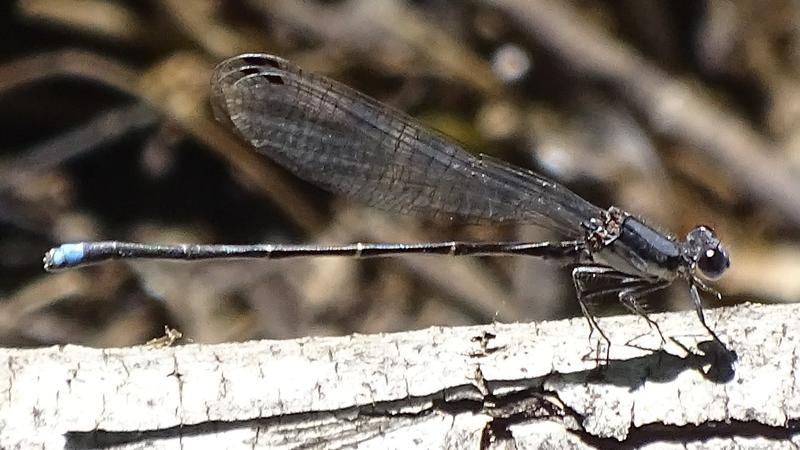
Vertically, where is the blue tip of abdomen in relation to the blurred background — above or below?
below

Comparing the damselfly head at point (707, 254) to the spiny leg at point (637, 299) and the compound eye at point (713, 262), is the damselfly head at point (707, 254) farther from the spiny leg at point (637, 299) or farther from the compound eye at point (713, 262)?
the spiny leg at point (637, 299)

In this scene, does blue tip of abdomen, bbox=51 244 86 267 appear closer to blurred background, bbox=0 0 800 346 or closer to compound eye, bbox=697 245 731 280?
blurred background, bbox=0 0 800 346

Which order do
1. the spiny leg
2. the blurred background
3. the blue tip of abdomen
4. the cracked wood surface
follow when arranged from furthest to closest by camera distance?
the blurred background, the blue tip of abdomen, the spiny leg, the cracked wood surface

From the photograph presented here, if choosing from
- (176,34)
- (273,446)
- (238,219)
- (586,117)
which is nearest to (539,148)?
(586,117)

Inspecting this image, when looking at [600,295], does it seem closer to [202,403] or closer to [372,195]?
[372,195]

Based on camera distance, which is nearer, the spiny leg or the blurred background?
the spiny leg

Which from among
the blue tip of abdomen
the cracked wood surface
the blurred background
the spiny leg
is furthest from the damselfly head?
the blue tip of abdomen

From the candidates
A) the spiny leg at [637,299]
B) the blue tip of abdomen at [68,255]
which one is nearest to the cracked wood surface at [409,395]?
the spiny leg at [637,299]
